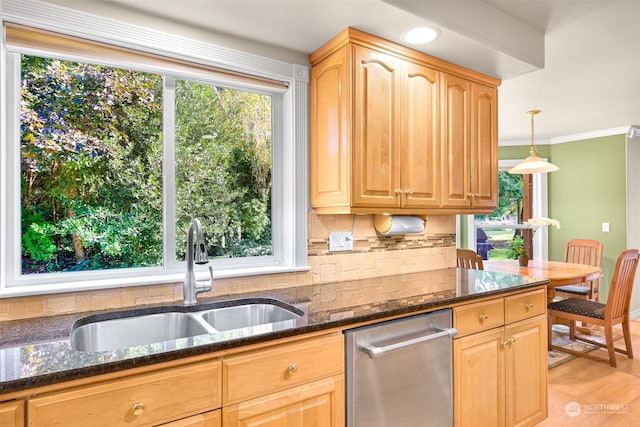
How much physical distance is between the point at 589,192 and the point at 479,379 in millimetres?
4169

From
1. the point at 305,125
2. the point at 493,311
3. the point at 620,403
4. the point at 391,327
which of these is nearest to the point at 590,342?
the point at 620,403

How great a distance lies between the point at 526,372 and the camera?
2.11 meters

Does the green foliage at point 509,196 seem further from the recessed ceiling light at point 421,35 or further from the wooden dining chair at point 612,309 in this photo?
the recessed ceiling light at point 421,35

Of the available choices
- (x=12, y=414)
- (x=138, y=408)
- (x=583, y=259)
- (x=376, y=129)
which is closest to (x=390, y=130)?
(x=376, y=129)

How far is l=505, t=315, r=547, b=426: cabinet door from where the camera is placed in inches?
79.8

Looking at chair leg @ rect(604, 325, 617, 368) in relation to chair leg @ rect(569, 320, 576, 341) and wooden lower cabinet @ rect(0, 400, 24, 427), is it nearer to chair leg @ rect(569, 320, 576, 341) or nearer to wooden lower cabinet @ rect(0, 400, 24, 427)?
chair leg @ rect(569, 320, 576, 341)

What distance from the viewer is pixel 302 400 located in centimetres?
135

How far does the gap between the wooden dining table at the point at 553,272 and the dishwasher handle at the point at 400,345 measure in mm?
1793

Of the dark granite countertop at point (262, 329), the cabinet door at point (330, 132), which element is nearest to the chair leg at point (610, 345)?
the dark granite countertop at point (262, 329)

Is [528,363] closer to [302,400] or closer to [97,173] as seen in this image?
[302,400]

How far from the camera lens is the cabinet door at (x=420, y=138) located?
82.2 inches

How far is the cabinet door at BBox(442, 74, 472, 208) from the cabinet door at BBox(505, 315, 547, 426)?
0.79 meters

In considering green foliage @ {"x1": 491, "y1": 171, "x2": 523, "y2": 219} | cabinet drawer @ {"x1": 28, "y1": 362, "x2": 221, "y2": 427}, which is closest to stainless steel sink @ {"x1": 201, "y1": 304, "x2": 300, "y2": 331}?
cabinet drawer @ {"x1": 28, "y1": 362, "x2": 221, "y2": 427}

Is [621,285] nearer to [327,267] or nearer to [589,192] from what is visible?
[589,192]
